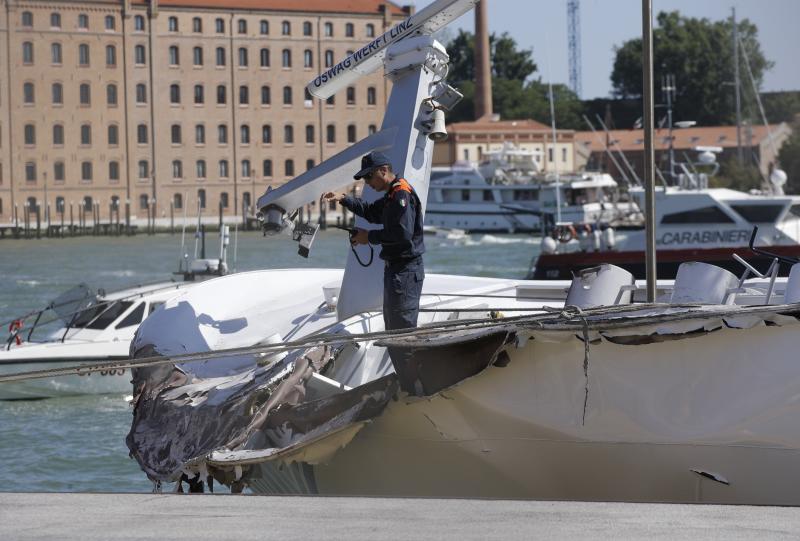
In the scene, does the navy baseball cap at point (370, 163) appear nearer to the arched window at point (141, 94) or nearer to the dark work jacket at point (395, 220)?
the dark work jacket at point (395, 220)

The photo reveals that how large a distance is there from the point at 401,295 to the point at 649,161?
4.61ft

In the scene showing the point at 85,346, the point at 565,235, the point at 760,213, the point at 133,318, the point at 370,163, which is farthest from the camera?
the point at 565,235

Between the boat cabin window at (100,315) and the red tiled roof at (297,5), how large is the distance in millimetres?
65632

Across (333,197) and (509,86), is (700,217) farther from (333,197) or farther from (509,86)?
(509,86)

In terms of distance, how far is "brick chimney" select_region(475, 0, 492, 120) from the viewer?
8406 centimetres

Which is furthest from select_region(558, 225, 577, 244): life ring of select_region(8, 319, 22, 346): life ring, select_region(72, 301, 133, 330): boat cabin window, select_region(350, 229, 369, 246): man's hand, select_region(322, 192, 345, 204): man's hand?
select_region(350, 229, 369, 246): man's hand

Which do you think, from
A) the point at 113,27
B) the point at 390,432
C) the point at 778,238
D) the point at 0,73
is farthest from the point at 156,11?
the point at 390,432

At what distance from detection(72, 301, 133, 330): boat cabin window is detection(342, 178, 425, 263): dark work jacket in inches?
447

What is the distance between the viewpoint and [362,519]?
485 centimetres

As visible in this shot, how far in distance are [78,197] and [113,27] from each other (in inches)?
398

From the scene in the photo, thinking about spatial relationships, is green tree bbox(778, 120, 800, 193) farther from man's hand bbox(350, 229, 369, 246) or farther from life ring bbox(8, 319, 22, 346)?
man's hand bbox(350, 229, 369, 246)

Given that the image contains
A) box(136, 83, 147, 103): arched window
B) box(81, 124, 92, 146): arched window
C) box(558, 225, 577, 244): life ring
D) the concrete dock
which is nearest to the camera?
the concrete dock

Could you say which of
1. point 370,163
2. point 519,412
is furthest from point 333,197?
point 519,412

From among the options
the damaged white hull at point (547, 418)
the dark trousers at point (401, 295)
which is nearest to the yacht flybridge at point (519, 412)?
the damaged white hull at point (547, 418)
